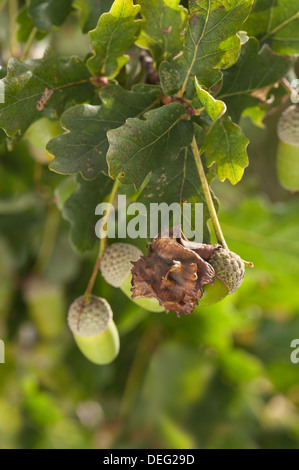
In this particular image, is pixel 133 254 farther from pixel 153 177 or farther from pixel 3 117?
pixel 3 117

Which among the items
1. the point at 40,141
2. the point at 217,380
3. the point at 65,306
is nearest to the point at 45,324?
the point at 65,306

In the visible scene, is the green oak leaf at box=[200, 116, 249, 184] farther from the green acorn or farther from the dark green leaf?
the dark green leaf

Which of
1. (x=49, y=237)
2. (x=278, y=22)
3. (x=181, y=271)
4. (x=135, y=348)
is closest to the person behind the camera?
(x=181, y=271)

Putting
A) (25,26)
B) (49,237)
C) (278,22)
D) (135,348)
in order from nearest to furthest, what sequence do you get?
1. (278,22)
2. (25,26)
3. (49,237)
4. (135,348)

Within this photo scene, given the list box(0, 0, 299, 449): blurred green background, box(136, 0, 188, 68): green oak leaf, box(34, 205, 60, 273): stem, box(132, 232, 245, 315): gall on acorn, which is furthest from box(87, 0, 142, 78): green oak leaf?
box(34, 205, 60, 273): stem

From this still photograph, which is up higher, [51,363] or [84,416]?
[51,363]

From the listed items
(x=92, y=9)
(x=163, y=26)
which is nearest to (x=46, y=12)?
(x=92, y=9)

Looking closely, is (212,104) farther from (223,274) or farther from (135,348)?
(135,348)
